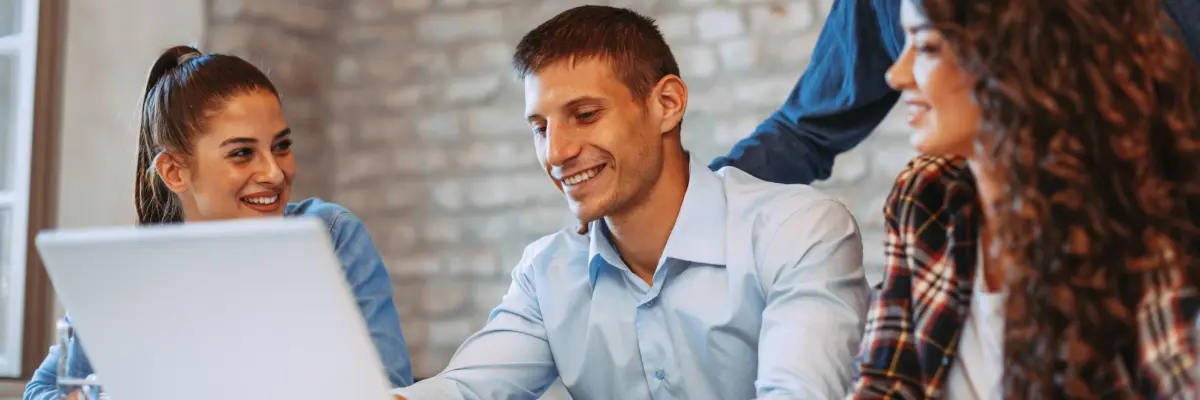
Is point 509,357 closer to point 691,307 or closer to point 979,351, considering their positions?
point 691,307

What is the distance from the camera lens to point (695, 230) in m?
1.66

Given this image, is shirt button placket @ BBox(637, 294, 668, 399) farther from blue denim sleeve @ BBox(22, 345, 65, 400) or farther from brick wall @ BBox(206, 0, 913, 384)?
brick wall @ BBox(206, 0, 913, 384)

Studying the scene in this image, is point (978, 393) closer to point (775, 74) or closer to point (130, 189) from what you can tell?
point (775, 74)

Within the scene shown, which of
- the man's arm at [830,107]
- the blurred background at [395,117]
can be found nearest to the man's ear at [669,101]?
the man's arm at [830,107]

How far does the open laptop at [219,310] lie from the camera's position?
0.96m

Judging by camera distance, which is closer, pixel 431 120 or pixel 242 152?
pixel 242 152

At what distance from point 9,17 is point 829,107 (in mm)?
2227

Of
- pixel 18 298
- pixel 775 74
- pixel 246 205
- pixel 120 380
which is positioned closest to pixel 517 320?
pixel 246 205

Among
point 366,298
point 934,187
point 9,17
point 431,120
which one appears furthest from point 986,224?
point 9,17

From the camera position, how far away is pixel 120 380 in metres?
1.12

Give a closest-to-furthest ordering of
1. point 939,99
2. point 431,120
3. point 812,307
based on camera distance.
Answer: point 939,99, point 812,307, point 431,120

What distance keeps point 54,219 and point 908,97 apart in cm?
252

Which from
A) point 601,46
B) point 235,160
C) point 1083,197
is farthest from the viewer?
point 235,160

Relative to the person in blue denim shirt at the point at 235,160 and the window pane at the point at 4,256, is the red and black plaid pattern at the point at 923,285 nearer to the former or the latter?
the person in blue denim shirt at the point at 235,160
